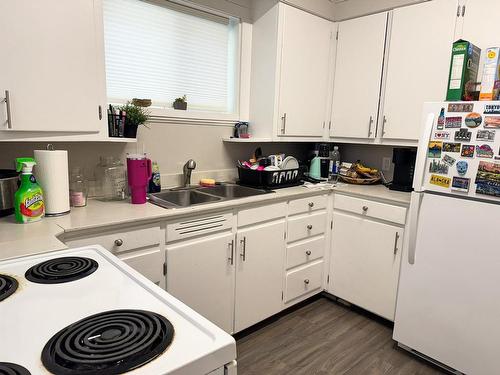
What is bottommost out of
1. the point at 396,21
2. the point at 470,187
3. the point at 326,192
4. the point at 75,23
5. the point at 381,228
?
the point at 381,228

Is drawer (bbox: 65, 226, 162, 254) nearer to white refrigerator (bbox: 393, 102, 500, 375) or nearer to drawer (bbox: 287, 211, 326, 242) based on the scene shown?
drawer (bbox: 287, 211, 326, 242)

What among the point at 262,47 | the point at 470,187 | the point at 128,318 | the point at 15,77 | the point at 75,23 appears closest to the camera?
the point at 128,318

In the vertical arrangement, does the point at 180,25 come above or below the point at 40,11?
above

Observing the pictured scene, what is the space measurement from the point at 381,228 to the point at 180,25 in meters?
1.97

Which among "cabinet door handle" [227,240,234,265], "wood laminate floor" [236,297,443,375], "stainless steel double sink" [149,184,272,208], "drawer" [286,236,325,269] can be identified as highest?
"stainless steel double sink" [149,184,272,208]

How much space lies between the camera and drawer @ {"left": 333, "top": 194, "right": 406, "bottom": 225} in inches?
89.5

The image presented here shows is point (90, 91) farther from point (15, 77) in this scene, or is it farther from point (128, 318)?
point (128, 318)

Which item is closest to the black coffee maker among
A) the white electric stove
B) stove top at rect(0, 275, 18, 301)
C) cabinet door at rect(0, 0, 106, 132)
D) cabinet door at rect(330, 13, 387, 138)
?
cabinet door at rect(330, 13, 387, 138)

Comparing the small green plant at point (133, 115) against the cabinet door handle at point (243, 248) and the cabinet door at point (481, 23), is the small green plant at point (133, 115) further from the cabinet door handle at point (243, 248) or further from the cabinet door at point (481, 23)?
the cabinet door at point (481, 23)

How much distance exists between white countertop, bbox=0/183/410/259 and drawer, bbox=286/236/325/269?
379mm

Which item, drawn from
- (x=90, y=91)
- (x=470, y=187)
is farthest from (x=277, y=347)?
(x=90, y=91)

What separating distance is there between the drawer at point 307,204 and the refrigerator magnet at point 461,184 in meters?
0.95

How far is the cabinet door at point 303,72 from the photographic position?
2.55 metres

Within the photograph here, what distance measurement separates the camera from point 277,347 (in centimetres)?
221
